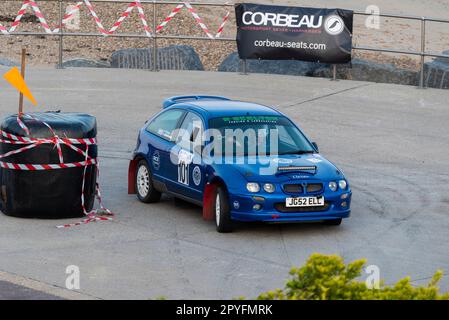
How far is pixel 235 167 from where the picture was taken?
13086mm

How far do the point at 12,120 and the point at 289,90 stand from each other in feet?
40.4

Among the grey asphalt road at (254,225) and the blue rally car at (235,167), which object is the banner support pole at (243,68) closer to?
the grey asphalt road at (254,225)

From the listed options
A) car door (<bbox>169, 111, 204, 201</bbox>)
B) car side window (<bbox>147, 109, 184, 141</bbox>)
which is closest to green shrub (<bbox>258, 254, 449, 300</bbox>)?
car door (<bbox>169, 111, 204, 201</bbox>)

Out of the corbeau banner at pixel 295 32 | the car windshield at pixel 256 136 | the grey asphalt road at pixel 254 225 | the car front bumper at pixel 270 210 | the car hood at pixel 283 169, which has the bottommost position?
the grey asphalt road at pixel 254 225

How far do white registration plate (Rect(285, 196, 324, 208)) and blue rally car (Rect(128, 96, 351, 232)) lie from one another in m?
0.01

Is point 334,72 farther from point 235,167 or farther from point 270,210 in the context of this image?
point 270,210

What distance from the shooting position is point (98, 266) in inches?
447

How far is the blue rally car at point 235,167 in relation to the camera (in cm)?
1282

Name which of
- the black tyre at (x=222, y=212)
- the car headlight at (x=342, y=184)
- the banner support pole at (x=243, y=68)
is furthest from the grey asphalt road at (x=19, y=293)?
the banner support pole at (x=243, y=68)

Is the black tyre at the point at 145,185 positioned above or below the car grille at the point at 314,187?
below

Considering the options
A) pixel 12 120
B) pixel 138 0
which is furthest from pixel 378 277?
pixel 138 0

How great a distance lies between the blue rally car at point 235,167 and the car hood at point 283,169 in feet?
0.04

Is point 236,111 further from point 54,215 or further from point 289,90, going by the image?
point 289,90
